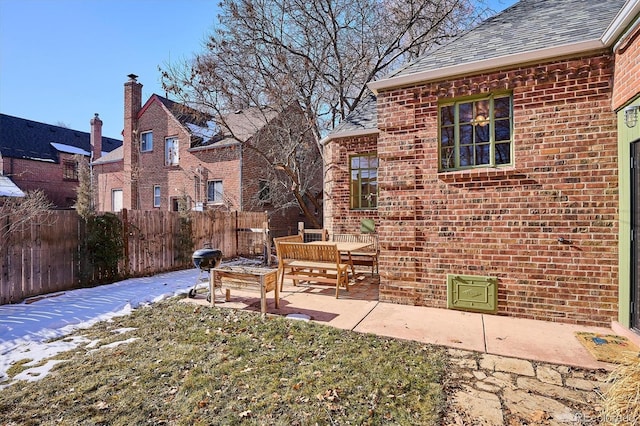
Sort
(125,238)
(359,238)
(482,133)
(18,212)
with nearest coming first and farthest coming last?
1. (482,133)
2. (18,212)
3. (125,238)
4. (359,238)

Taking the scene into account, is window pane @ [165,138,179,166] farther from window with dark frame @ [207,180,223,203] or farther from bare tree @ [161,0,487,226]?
Result: bare tree @ [161,0,487,226]

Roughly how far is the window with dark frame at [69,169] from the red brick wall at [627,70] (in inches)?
1210

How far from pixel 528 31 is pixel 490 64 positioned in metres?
1.32

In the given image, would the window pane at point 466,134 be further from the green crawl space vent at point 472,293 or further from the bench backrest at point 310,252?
the bench backrest at point 310,252

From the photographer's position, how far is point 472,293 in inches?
203

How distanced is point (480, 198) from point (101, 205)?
24.5 m

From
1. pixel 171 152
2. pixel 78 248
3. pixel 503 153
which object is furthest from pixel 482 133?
pixel 171 152

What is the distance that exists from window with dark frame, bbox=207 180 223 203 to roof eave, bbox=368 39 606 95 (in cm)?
1305

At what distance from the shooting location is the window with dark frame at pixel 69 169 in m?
24.2

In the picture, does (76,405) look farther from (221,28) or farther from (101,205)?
(101,205)

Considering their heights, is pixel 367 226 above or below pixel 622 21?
below

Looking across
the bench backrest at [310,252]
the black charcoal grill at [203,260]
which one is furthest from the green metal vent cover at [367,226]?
the black charcoal grill at [203,260]

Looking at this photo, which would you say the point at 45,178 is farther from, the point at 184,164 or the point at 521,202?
the point at 521,202

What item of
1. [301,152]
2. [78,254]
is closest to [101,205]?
[301,152]
